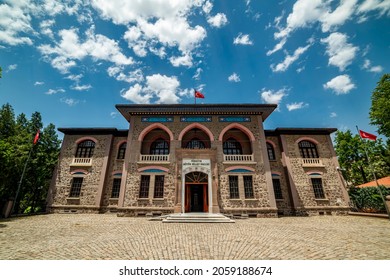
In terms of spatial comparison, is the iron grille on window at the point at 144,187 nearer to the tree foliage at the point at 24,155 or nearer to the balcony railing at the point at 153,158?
the balcony railing at the point at 153,158

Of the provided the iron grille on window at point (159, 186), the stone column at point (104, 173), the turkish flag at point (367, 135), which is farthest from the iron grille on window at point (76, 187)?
the turkish flag at point (367, 135)

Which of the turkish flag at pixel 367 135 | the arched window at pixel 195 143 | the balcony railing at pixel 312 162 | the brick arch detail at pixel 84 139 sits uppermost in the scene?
the brick arch detail at pixel 84 139

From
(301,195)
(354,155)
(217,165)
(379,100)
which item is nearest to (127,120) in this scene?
(217,165)

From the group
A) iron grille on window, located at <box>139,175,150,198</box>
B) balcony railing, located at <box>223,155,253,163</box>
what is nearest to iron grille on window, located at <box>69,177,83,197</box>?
iron grille on window, located at <box>139,175,150,198</box>

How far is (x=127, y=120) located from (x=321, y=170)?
20.8m

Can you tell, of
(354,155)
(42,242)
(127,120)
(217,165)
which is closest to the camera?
(42,242)

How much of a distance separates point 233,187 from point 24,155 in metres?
19.1

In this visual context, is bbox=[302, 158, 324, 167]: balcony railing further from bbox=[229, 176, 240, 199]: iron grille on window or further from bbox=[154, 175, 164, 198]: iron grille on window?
bbox=[154, 175, 164, 198]: iron grille on window

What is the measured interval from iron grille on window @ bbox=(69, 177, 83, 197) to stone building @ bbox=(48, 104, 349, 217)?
10 centimetres

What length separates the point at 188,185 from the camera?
49.7 feet

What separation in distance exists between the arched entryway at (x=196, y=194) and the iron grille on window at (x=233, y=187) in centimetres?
213

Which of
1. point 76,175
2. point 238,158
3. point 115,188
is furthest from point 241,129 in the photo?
point 76,175

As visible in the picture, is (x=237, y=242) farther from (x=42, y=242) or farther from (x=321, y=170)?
(x=321, y=170)

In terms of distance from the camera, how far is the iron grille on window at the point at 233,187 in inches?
568
